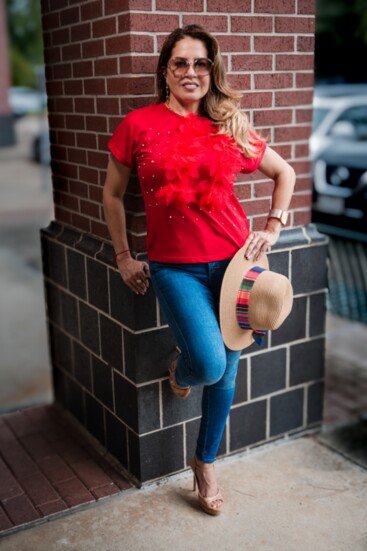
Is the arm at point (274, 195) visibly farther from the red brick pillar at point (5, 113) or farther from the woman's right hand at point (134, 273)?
the red brick pillar at point (5, 113)

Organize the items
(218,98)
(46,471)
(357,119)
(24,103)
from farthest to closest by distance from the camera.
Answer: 1. (24,103)
2. (357,119)
3. (46,471)
4. (218,98)

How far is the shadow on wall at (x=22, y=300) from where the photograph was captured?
5.03m

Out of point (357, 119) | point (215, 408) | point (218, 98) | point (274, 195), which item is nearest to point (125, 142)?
point (218, 98)

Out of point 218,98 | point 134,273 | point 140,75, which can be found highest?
point 140,75

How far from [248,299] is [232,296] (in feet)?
0.23

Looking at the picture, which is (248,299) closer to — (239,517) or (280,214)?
(280,214)

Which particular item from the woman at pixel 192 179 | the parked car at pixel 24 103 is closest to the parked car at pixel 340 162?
the woman at pixel 192 179

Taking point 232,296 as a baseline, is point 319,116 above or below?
above

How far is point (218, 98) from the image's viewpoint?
287 centimetres

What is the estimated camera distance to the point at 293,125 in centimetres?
356

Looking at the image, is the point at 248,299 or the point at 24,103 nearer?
the point at 248,299

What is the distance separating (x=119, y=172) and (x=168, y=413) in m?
1.22

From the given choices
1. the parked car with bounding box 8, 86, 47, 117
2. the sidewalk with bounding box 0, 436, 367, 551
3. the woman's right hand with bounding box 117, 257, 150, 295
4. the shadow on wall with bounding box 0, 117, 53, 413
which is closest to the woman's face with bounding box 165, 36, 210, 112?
the woman's right hand with bounding box 117, 257, 150, 295

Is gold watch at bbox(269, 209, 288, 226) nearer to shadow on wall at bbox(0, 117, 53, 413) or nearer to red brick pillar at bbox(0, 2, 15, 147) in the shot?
shadow on wall at bbox(0, 117, 53, 413)
